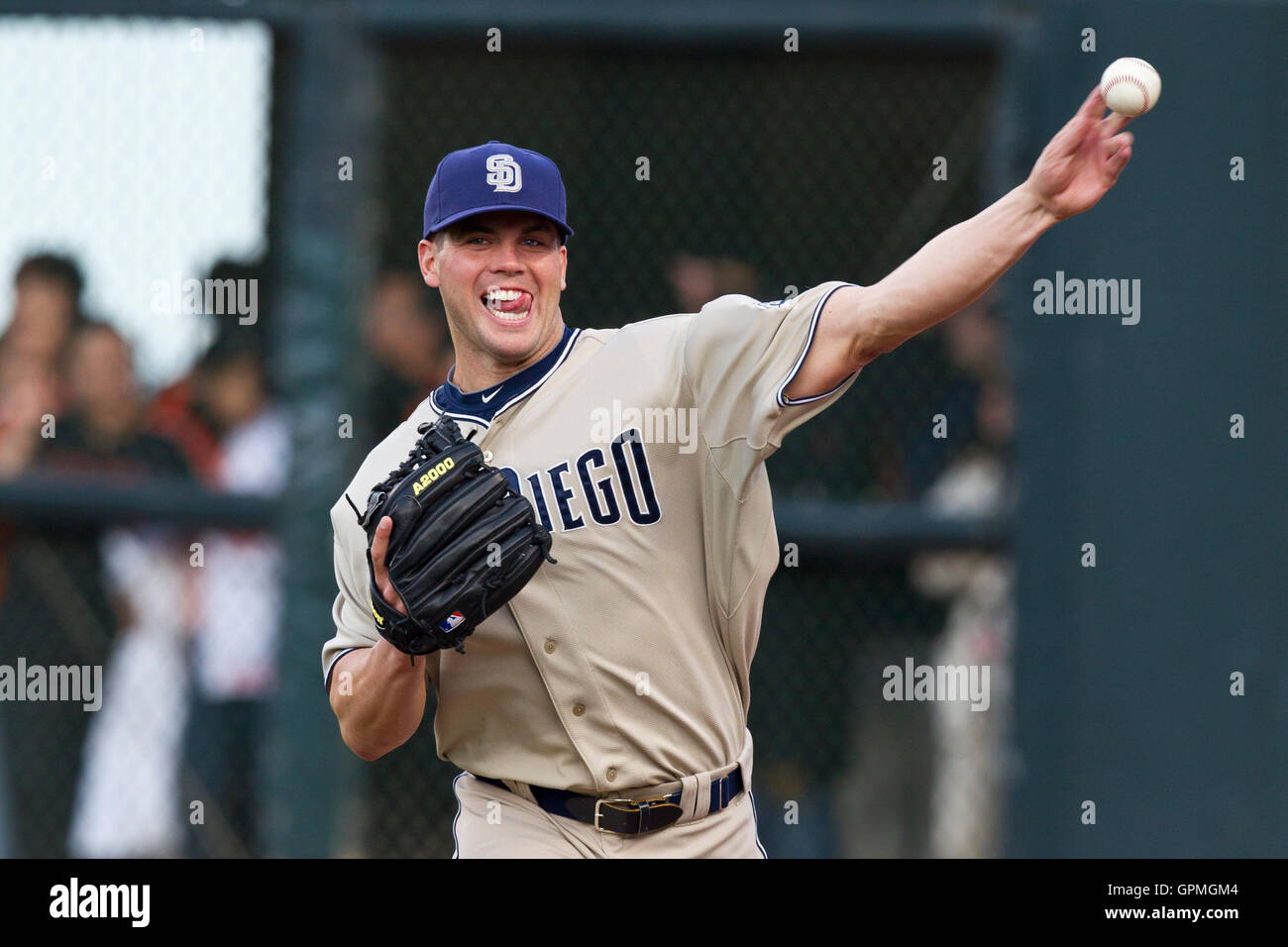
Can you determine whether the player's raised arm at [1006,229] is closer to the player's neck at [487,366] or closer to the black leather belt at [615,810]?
the player's neck at [487,366]

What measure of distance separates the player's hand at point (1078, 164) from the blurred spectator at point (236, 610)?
2.84 meters

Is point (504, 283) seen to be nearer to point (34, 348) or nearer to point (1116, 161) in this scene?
point (1116, 161)

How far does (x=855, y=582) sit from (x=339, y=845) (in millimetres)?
1646

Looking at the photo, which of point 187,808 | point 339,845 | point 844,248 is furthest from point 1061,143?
point 187,808

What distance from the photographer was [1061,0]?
467 centimetres

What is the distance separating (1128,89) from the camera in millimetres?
2260

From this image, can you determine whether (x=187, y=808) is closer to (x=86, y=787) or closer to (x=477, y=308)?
(x=86, y=787)

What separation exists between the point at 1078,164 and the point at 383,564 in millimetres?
1235

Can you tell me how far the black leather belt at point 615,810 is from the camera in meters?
2.73

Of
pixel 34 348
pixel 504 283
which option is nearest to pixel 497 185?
pixel 504 283

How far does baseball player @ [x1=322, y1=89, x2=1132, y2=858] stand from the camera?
8.86 ft

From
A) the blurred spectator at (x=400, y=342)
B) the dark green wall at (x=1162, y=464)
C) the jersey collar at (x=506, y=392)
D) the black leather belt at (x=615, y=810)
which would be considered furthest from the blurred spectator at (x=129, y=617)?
the dark green wall at (x=1162, y=464)
